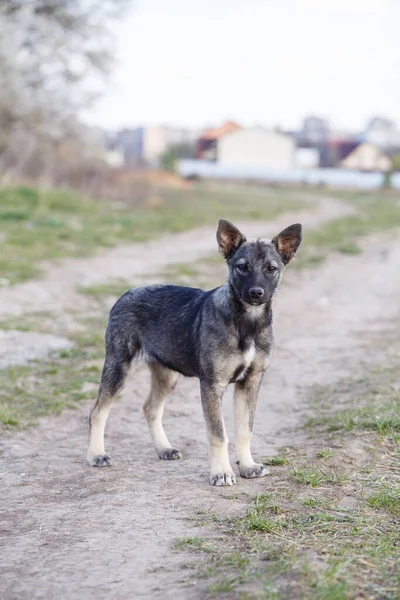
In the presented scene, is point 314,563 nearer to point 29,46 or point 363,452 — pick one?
point 363,452

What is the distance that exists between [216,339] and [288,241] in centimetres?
82

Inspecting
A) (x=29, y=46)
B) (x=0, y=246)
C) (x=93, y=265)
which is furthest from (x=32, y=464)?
(x=29, y=46)

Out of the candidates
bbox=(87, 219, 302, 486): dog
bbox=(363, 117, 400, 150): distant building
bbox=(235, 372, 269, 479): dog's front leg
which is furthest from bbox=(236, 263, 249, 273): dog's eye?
bbox=(363, 117, 400, 150): distant building

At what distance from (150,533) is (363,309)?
304 inches

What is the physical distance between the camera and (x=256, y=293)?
4988mm

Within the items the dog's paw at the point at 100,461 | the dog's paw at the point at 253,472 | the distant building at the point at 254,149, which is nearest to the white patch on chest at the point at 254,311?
the dog's paw at the point at 253,472

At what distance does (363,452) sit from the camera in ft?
18.4

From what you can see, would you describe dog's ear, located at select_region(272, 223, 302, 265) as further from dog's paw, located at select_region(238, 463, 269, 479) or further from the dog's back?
dog's paw, located at select_region(238, 463, 269, 479)

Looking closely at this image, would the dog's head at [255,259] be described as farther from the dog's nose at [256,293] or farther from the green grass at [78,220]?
the green grass at [78,220]

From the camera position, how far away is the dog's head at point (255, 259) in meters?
5.06

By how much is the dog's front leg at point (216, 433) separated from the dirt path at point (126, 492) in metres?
0.12

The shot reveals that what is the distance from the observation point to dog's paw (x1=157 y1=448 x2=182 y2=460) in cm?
573

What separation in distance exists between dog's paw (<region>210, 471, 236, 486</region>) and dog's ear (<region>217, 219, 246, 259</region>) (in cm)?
140

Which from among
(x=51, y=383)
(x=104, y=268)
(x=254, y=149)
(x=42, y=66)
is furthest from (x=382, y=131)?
(x=51, y=383)
